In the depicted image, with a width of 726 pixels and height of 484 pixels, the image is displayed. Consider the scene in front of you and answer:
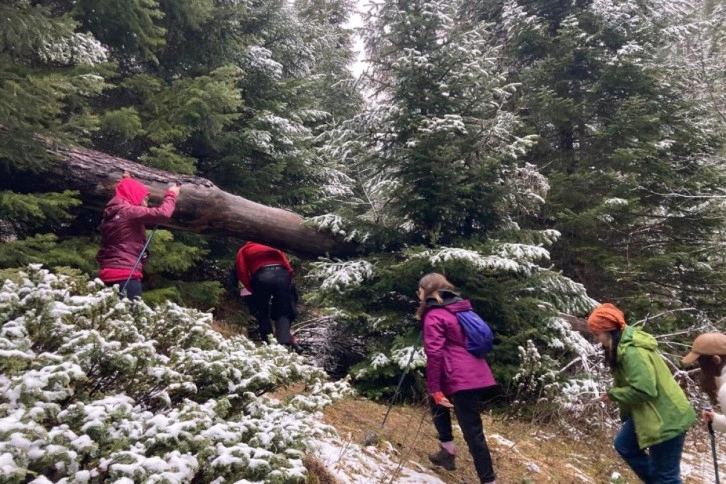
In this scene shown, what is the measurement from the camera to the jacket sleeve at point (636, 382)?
13.6ft

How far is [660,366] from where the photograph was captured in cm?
432

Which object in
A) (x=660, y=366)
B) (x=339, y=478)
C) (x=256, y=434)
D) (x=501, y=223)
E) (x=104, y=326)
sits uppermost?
(x=501, y=223)

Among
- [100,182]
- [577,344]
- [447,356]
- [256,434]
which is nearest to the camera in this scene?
[256,434]

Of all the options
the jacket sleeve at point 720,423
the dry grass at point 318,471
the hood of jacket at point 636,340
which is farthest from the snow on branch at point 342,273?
the jacket sleeve at point 720,423

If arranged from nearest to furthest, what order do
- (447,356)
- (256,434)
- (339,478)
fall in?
(256,434) < (339,478) < (447,356)

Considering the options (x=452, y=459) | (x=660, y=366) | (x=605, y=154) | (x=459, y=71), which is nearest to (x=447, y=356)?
(x=452, y=459)

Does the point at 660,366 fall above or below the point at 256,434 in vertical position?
above

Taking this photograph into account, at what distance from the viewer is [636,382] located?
4.18 m

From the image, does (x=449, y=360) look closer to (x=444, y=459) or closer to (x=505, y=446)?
(x=444, y=459)

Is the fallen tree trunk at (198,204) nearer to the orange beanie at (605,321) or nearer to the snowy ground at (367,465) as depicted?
the snowy ground at (367,465)

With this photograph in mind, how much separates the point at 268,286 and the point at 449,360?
3012 millimetres

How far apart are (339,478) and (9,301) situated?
8.70 ft

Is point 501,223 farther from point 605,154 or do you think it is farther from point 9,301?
point 9,301

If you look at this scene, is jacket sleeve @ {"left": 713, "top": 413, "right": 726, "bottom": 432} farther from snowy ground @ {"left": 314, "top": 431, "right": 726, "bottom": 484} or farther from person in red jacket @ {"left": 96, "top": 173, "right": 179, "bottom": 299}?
person in red jacket @ {"left": 96, "top": 173, "right": 179, "bottom": 299}
